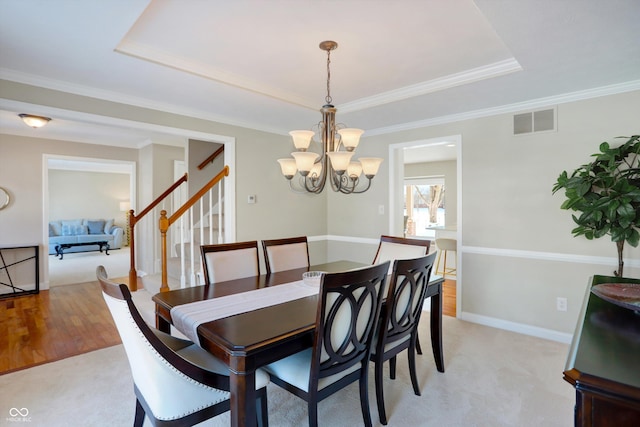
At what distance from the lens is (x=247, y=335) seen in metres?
1.42

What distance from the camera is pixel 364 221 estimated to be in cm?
452

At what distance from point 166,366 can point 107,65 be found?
220cm

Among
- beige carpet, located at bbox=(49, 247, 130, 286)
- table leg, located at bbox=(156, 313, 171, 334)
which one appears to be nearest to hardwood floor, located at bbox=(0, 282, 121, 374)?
beige carpet, located at bbox=(49, 247, 130, 286)

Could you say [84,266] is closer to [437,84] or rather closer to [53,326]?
[53,326]

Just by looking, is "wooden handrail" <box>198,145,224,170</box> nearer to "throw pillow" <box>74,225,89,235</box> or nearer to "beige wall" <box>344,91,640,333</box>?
"beige wall" <box>344,91,640,333</box>

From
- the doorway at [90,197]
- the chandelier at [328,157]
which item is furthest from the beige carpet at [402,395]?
the doorway at [90,197]

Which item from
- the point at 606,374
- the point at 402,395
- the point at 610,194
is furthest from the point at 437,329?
the point at 606,374

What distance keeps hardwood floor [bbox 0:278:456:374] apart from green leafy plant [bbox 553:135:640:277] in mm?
1752

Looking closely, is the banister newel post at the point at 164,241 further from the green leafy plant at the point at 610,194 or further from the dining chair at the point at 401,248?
the green leafy plant at the point at 610,194

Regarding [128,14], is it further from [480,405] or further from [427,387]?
[480,405]

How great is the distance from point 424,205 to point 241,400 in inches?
310

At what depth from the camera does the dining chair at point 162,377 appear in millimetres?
1259

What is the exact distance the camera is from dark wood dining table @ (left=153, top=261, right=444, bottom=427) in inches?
51.8

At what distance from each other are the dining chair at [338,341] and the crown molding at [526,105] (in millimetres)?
2574
